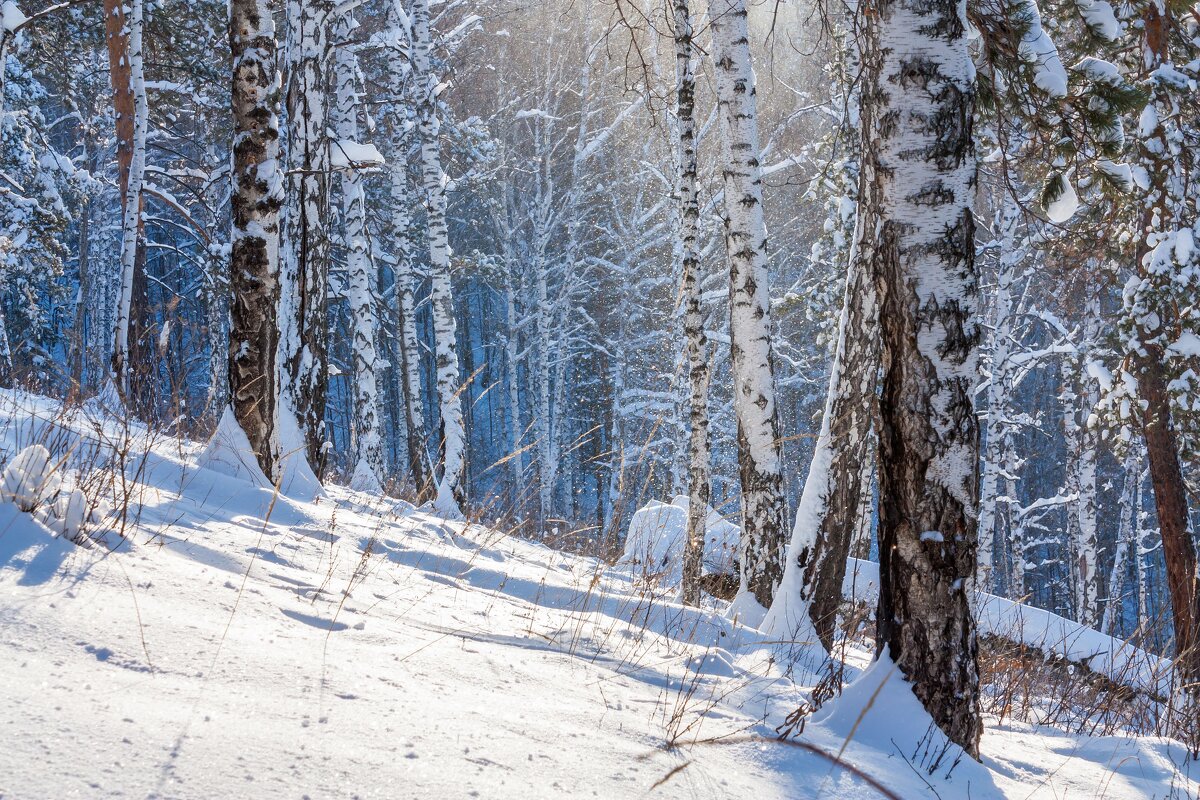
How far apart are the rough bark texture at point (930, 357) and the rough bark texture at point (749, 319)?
266 cm

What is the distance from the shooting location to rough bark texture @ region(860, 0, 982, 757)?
2891 millimetres

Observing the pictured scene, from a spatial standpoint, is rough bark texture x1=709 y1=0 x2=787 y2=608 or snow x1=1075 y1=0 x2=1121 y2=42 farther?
rough bark texture x1=709 y1=0 x2=787 y2=608

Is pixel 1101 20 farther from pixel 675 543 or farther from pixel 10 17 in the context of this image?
pixel 10 17

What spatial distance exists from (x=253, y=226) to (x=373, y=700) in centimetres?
433

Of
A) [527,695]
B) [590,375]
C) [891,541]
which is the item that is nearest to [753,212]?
[891,541]

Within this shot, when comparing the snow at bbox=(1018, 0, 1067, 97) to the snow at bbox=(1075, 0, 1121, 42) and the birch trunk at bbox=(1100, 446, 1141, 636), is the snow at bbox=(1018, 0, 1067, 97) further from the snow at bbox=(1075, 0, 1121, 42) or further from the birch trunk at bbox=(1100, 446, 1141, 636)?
the birch trunk at bbox=(1100, 446, 1141, 636)

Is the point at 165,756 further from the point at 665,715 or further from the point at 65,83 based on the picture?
the point at 65,83

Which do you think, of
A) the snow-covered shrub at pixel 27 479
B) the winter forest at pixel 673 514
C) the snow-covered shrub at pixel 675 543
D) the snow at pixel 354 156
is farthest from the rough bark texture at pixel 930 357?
the snow at pixel 354 156

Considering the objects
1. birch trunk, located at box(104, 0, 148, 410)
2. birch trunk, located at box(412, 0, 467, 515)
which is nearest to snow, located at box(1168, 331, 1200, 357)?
birch trunk, located at box(412, 0, 467, 515)

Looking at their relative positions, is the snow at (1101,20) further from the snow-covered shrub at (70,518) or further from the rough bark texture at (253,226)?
the snow-covered shrub at (70,518)

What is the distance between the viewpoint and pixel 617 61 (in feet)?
69.7

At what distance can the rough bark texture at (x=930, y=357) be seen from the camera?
2.89 m

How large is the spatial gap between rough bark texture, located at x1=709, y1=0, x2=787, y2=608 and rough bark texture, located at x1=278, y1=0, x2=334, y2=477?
355cm

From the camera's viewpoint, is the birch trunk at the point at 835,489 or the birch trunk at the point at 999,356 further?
the birch trunk at the point at 999,356
